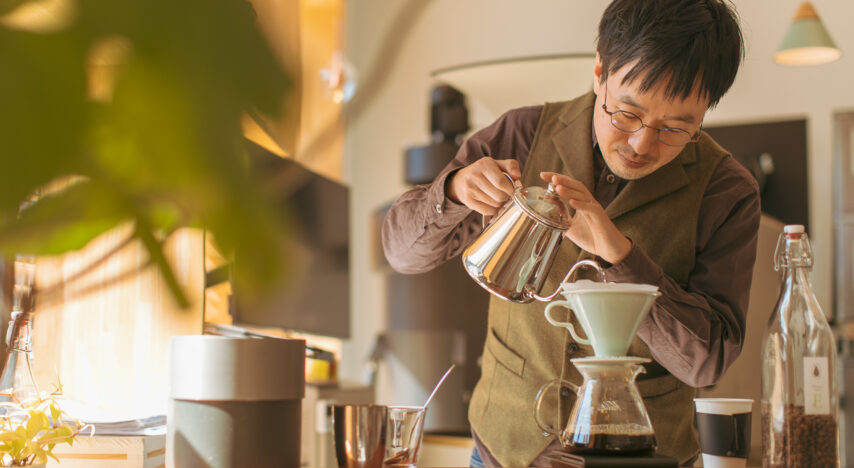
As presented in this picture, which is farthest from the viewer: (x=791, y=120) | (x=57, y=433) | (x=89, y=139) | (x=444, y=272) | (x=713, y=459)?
(x=791, y=120)

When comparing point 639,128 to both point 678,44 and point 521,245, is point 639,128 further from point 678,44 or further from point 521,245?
point 521,245

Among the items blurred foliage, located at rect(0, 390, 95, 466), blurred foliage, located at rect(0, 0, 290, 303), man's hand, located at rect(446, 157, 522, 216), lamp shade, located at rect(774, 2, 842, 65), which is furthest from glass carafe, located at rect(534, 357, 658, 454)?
lamp shade, located at rect(774, 2, 842, 65)

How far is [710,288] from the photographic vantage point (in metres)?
1.38

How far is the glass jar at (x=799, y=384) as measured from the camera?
1021 mm

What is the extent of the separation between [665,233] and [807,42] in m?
2.36

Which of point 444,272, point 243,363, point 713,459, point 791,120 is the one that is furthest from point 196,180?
point 791,120

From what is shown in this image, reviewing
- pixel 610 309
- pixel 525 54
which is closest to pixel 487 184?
pixel 610 309

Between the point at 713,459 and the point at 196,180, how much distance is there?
1069 millimetres

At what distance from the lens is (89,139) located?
16 centimetres

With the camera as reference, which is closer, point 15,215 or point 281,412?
point 15,215

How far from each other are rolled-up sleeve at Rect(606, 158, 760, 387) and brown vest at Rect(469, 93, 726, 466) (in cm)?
3

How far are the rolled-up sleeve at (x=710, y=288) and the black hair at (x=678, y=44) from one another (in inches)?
7.8

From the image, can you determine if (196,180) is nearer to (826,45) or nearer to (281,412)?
(281,412)

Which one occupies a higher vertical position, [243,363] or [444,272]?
[444,272]
